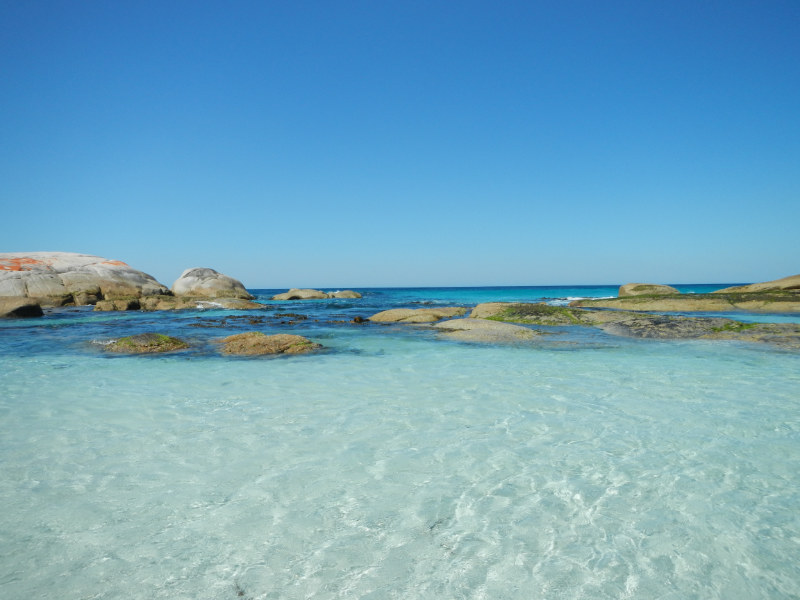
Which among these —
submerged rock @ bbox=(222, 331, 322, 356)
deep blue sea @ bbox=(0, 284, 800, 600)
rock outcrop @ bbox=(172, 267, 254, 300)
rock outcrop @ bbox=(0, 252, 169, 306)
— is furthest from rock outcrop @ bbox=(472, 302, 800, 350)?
rock outcrop @ bbox=(0, 252, 169, 306)

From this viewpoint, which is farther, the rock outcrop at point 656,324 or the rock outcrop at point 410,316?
the rock outcrop at point 410,316

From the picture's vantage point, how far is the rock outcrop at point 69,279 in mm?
28922

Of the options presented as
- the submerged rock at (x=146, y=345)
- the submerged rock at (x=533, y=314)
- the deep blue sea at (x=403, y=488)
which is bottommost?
the deep blue sea at (x=403, y=488)

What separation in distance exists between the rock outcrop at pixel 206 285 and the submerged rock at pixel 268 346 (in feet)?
93.4

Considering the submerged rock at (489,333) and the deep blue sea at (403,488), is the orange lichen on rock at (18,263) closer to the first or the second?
the deep blue sea at (403,488)

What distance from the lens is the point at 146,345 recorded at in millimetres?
11289

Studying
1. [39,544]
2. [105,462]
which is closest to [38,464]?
[105,462]

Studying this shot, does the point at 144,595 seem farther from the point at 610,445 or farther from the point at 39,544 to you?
the point at 610,445

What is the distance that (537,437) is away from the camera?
4.88 m

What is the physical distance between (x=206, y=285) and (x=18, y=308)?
16748mm

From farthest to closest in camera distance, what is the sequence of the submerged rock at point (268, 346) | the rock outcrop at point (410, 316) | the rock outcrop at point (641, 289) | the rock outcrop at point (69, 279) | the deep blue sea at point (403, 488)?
the rock outcrop at point (69, 279) < the rock outcrop at point (641, 289) < the rock outcrop at point (410, 316) < the submerged rock at point (268, 346) < the deep blue sea at point (403, 488)

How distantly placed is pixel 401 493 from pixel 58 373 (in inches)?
310

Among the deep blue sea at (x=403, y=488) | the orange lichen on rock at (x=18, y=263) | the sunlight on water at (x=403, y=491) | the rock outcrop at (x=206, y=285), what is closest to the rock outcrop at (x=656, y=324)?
the deep blue sea at (x=403, y=488)

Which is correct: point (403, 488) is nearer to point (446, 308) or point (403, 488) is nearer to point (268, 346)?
point (268, 346)
